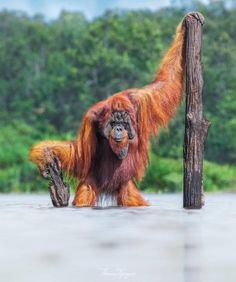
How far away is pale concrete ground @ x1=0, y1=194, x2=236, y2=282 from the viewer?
3977 mm

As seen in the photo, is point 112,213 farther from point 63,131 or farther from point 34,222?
point 63,131

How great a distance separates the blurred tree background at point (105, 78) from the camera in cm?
2022

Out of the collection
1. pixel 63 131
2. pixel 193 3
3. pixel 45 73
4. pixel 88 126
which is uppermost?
pixel 193 3

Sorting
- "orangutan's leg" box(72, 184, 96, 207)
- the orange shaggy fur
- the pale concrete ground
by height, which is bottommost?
the pale concrete ground

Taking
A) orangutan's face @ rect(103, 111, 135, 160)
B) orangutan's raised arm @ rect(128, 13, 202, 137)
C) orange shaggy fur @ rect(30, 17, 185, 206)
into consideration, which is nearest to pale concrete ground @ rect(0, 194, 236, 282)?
orange shaggy fur @ rect(30, 17, 185, 206)

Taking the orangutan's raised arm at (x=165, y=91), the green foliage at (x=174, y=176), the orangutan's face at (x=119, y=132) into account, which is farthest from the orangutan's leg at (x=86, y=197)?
the green foliage at (x=174, y=176)

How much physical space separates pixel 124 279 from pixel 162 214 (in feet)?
9.91

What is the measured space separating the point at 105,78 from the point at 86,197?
15305 mm

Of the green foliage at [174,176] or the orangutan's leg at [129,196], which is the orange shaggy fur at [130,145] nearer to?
the orangutan's leg at [129,196]

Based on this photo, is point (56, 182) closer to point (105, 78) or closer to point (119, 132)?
point (119, 132)

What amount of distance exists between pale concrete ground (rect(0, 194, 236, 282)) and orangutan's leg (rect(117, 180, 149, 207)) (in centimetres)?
12

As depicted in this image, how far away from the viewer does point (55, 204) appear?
7.36 metres

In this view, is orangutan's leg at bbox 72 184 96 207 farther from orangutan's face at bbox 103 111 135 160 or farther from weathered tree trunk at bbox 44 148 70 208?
orangutan's face at bbox 103 111 135 160

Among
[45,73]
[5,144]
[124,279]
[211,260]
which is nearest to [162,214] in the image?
[211,260]
